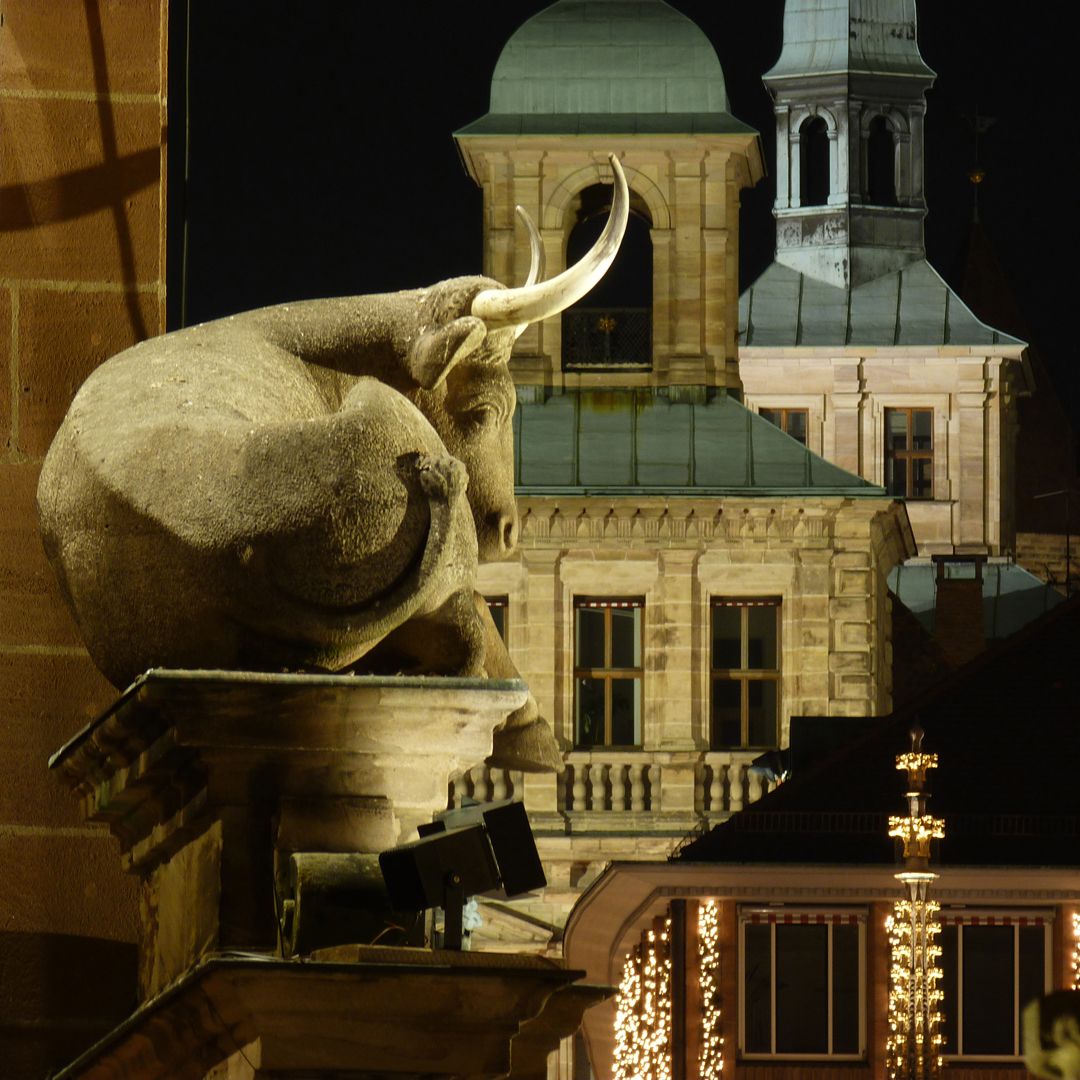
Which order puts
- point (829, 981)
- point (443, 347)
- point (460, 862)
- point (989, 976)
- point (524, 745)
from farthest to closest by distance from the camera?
point (829, 981)
point (989, 976)
point (524, 745)
point (443, 347)
point (460, 862)

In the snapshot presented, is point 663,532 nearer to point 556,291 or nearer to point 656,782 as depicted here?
point 656,782

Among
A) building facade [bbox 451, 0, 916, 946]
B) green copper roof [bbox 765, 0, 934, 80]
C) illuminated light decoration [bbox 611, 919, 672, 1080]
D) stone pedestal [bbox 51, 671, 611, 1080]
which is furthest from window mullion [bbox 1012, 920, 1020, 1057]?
stone pedestal [bbox 51, 671, 611, 1080]

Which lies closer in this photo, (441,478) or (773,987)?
(441,478)

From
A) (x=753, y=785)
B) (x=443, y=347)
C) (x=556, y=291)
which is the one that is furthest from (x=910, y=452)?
(x=556, y=291)

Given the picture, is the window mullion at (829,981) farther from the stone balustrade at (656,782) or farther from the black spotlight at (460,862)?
the black spotlight at (460,862)

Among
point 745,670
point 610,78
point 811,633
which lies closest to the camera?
point 811,633

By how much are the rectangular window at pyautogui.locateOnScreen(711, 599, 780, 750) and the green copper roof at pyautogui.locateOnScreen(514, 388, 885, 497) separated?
1587mm

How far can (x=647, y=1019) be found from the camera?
44.1m

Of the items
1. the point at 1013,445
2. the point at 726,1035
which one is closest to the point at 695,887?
the point at 726,1035

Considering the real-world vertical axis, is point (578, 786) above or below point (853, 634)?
below

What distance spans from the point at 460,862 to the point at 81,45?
211 cm

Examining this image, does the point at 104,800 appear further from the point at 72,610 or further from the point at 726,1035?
the point at 726,1035

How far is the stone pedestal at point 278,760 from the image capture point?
21.1ft

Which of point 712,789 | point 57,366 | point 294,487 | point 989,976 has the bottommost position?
point 989,976
